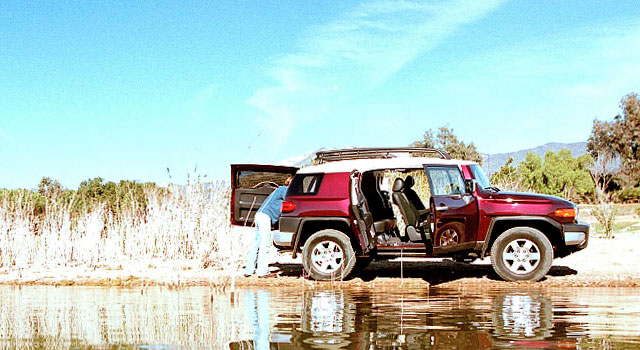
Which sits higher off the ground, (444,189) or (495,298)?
(444,189)

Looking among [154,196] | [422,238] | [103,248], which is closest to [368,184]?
[422,238]

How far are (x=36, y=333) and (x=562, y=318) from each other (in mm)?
5414

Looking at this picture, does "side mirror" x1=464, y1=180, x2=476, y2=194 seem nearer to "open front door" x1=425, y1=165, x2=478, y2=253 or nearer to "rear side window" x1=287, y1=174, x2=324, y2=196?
"open front door" x1=425, y1=165, x2=478, y2=253

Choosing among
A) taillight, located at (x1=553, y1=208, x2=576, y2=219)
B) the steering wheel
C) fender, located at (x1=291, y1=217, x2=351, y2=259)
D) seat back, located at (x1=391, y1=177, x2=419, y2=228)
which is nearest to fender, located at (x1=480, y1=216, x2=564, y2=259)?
taillight, located at (x1=553, y1=208, x2=576, y2=219)

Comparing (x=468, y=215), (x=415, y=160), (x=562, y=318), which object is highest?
(x=415, y=160)

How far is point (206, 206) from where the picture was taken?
18.2 meters

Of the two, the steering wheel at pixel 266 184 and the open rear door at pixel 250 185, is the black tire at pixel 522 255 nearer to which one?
the open rear door at pixel 250 185

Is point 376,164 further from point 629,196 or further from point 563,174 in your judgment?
point 563,174

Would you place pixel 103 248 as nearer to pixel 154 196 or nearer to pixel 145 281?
pixel 154 196

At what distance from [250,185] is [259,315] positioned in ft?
20.1

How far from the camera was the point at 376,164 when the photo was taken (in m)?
13.9

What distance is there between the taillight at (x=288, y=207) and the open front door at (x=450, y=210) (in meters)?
2.54

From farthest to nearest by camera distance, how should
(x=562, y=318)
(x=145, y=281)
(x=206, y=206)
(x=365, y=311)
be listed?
(x=206, y=206)
(x=145, y=281)
(x=365, y=311)
(x=562, y=318)

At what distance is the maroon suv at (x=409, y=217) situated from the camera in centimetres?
1352
